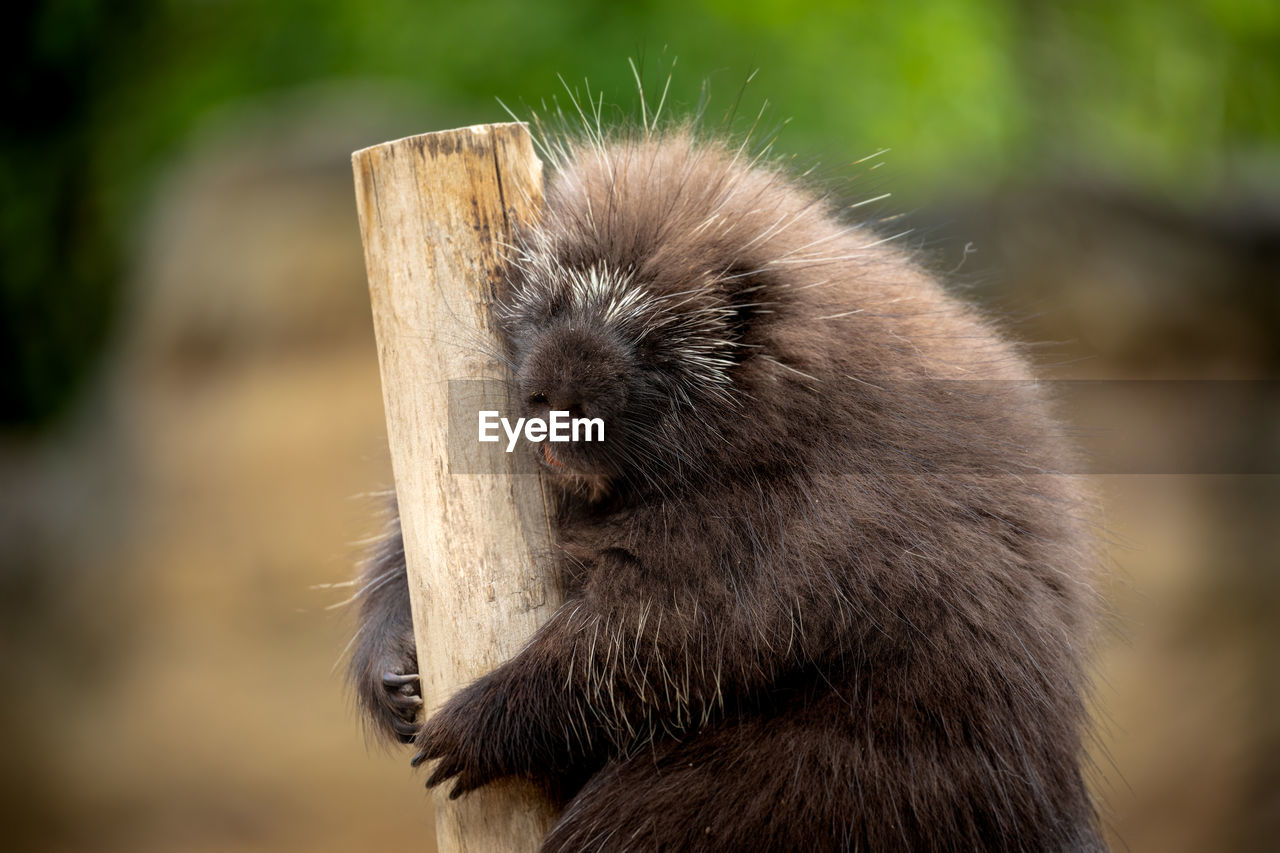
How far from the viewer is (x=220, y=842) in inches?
265

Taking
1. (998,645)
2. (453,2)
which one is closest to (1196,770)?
(998,645)

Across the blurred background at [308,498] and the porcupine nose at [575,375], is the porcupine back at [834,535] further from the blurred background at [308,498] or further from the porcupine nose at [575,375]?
the blurred background at [308,498]

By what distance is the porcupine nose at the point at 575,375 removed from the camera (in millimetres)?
2262

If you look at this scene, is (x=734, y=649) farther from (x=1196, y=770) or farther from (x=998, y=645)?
(x=1196, y=770)

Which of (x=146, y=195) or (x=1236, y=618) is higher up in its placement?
(x=146, y=195)

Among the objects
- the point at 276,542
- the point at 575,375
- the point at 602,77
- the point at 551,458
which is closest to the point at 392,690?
the point at 551,458

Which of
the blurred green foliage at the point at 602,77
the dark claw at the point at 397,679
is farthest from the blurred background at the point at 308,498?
the dark claw at the point at 397,679

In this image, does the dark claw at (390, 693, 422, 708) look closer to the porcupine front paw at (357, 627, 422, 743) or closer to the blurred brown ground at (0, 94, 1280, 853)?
the porcupine front paw at (357, 627, 422, 743)

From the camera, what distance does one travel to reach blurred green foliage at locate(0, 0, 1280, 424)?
7.96 meters

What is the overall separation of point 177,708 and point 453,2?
545 centimetres

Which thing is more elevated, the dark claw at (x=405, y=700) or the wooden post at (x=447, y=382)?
the wooden post at (x=447, y=382)

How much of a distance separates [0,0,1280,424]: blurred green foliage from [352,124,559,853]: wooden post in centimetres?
567

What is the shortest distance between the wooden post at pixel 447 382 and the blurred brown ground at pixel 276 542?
4.25 meters

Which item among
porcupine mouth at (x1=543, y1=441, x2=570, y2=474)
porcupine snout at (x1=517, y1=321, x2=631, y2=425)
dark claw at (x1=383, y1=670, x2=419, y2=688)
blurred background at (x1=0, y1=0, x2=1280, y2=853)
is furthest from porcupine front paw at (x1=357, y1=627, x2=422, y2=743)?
blurred background at (x1=0, y1=0, x2=1280, y2=853)
